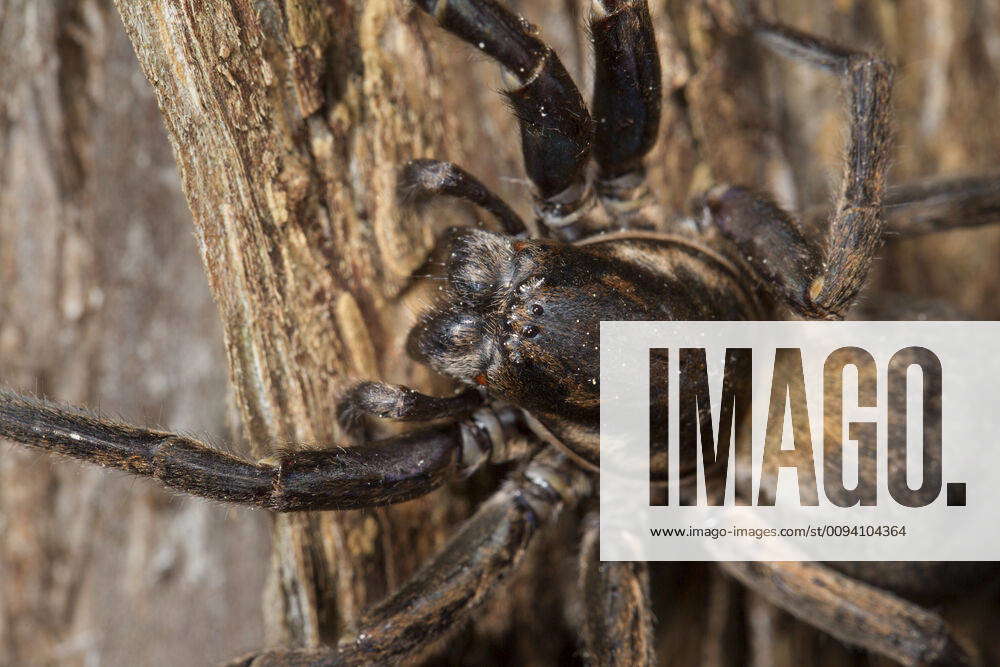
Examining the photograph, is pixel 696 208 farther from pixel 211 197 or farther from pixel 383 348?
pixel 211 197

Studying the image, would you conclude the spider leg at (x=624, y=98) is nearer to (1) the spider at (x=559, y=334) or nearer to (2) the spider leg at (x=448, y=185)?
(1) the spider at (x=559, y=334)

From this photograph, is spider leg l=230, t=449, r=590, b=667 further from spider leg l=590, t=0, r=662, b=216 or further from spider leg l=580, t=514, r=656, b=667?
spider leg l=590, t=0, r=662, b=216

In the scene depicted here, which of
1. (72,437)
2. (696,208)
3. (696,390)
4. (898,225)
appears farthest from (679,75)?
(72,437)

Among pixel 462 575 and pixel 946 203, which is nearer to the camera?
pixel 462 575

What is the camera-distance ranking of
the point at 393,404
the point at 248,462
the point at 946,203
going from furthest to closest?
the point at 946,203, the point at 393,404, the point at 248,462

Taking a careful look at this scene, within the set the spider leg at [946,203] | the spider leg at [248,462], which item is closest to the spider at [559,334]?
the spider leg at [248,462]

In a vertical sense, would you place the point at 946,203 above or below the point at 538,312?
above

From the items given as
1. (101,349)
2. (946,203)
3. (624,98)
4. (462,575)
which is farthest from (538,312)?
(101,349)

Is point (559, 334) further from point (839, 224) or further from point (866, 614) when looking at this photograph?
point (866, 614)
